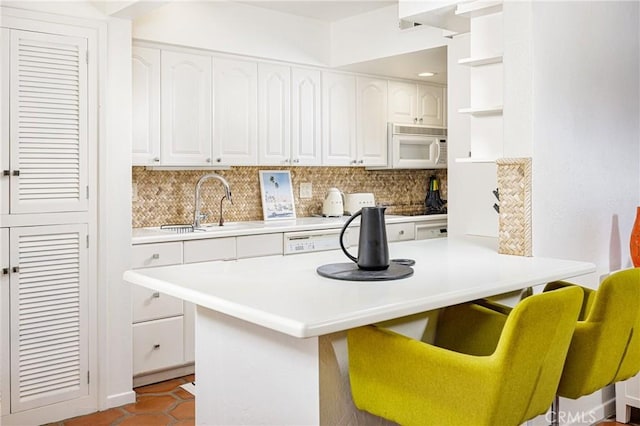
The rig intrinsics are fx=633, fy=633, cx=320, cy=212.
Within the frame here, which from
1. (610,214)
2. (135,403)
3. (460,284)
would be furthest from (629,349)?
(135,403)

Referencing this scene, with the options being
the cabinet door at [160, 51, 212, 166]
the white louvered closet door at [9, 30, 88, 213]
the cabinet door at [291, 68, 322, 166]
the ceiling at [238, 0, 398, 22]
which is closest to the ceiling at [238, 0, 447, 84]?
the ceiling at [238, 0, 398, 22]

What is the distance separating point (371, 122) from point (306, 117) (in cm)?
70

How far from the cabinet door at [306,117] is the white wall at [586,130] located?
2355 millimetres

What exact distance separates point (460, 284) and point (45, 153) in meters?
2.28

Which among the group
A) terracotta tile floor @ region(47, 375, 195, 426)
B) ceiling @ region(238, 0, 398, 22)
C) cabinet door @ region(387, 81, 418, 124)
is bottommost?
terracotta tile floor @ region(47, 375, 195, 426)

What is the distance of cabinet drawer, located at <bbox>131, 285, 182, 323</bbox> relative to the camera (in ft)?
12.3

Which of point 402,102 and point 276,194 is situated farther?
point 402,102

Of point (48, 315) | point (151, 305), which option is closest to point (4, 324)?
point (48, 315)

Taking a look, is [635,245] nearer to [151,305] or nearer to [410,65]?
[410,65]

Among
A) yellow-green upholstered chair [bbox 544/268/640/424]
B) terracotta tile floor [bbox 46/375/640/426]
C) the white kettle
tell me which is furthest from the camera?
the white kettle

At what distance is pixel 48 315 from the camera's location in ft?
10.7

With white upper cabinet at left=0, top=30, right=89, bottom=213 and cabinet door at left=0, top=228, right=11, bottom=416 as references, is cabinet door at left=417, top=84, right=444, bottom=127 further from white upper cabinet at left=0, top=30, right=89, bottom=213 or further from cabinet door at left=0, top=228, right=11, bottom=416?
cabinet door at left=0, top=228, right=11, bottom=416

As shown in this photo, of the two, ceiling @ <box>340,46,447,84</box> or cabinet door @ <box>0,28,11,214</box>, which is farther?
ceiling @ <box>340,46,447,84</box>

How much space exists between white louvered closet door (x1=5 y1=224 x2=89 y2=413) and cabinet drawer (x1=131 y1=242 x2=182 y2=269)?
1.30 feet
